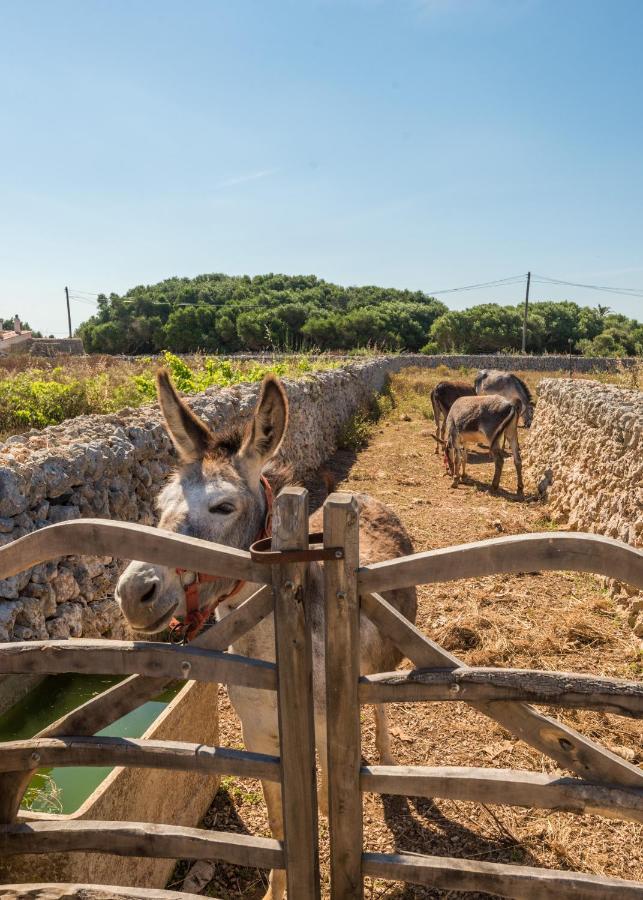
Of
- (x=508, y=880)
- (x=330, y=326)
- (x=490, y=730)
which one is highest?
(x=330, y=326)

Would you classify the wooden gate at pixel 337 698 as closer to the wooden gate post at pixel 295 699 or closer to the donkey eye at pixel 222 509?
the wooden gate post at pixel 295 699

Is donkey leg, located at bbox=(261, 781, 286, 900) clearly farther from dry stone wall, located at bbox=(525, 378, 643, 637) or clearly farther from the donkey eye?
dry stone wall, located at bbox=(525, 378, 643, 637)

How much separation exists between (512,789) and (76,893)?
1446 millimetres

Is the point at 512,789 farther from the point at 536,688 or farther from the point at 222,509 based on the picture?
the point at 222,509

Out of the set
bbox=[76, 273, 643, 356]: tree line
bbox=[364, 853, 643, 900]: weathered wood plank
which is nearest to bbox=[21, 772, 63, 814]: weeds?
bbox=[364, 853, 643, 900]: weathered wood plank

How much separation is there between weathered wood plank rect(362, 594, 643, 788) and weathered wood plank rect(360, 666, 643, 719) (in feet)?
0.13

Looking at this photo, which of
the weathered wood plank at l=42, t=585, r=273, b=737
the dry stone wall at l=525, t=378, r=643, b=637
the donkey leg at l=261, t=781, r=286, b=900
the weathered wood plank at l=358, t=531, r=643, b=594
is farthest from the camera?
the dry stone wall at l=525, t=378, r=643, b=637

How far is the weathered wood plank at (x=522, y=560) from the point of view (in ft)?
4.68

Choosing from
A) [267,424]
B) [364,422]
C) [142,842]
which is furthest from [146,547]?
[364,422]

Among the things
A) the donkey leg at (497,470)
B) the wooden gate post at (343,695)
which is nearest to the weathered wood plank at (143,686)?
the wooden gate post at (343,695)

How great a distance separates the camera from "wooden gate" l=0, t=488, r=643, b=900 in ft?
5.12

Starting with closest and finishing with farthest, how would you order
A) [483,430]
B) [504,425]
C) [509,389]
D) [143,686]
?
1. [143,686]
2. [504,425]
3. [483,430]
4. [509,389]

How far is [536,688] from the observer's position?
5.12ft

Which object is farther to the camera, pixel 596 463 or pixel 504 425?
pixel 504 425
